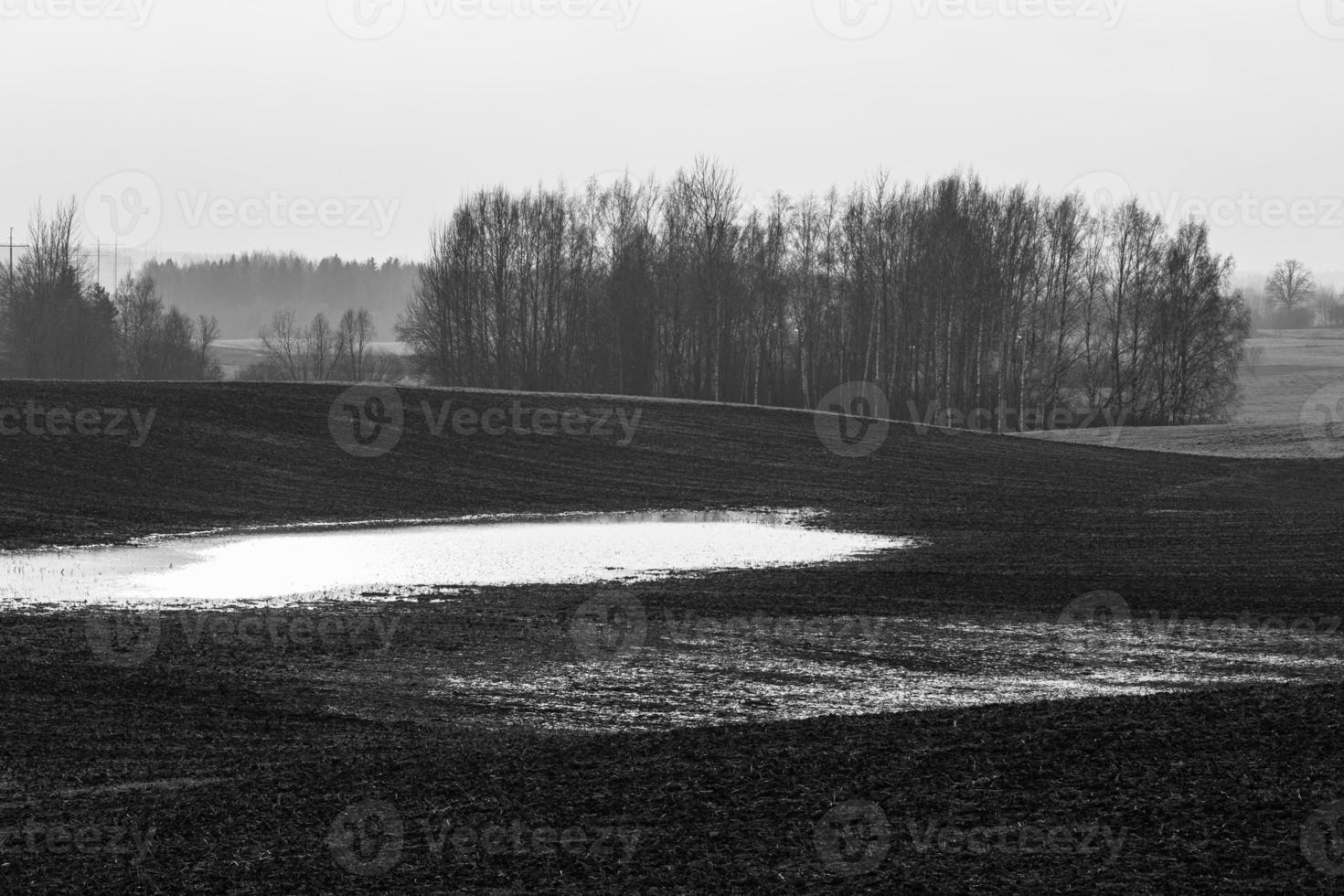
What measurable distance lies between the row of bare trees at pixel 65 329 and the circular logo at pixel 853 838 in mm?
75620

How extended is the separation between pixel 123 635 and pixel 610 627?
207 inches

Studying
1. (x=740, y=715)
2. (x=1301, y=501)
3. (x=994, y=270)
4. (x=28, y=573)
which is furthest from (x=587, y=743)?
(x=994, y=270)

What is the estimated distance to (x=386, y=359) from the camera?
4769 inches

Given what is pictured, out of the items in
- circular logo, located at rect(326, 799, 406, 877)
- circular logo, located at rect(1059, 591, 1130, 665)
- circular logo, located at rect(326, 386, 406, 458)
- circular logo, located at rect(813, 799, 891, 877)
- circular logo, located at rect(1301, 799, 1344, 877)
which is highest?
circular logo, located at rect(326, 386, 406, 458)

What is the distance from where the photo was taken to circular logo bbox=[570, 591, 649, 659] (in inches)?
570

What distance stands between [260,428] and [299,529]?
1205 cm

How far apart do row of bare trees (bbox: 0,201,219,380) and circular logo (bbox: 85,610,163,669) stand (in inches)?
2571

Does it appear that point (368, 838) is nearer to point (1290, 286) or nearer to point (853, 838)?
point (853, 838)

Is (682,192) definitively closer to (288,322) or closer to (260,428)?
(260,428)

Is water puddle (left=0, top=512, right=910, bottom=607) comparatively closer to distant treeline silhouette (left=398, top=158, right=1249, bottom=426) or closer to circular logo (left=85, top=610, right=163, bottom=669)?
circular logo (left=85, top=610, right=163, bottom=669)

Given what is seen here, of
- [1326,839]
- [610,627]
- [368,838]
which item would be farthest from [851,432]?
[368,838]

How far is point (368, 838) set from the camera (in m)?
7.89

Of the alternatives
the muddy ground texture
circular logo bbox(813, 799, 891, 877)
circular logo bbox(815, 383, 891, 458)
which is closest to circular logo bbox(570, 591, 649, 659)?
the muddy ground texture

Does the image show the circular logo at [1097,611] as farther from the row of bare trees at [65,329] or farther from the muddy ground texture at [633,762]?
the row of bare trees at [65,329]
